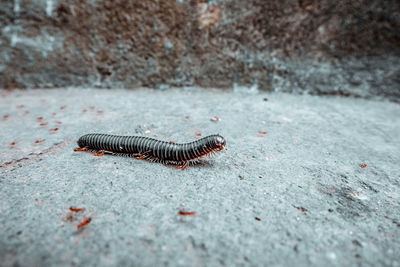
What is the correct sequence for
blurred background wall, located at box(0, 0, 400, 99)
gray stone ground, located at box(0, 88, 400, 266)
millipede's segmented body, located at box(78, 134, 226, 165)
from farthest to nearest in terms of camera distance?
blurred background wall, located at box(0, 0, 400, 99)
millipede's segmented body, located at box(78, 134, 226, 165)
gray stone ground, located at box(0, 88, 400, 266)

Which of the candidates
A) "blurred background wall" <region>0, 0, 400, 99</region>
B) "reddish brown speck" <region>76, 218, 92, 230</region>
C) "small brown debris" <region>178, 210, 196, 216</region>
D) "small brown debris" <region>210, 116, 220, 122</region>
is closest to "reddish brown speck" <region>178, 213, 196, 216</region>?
"small brown debris" <region>178, 210, 196, 216</region>

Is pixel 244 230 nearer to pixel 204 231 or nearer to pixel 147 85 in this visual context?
pixel 204 231

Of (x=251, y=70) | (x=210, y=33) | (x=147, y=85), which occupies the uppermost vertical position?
(x=210, y=33)

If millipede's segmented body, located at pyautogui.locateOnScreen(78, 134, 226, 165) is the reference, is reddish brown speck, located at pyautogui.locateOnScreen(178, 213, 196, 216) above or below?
below

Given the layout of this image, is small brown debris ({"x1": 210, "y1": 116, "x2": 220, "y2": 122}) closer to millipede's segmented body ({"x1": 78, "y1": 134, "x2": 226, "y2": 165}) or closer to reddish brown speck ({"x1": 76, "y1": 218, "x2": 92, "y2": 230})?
millipede's segmented body ({"x1": 78, "y1": 134, "x2": 226, "y2": 165})

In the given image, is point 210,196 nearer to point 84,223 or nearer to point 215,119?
point 84,223

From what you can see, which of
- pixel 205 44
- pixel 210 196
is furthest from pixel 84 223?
pixel 205 44

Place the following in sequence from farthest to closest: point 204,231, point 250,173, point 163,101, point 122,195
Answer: point 163,101, point 250,173, point 122,195, point 204,231

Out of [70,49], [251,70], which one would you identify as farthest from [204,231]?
[70,49]
